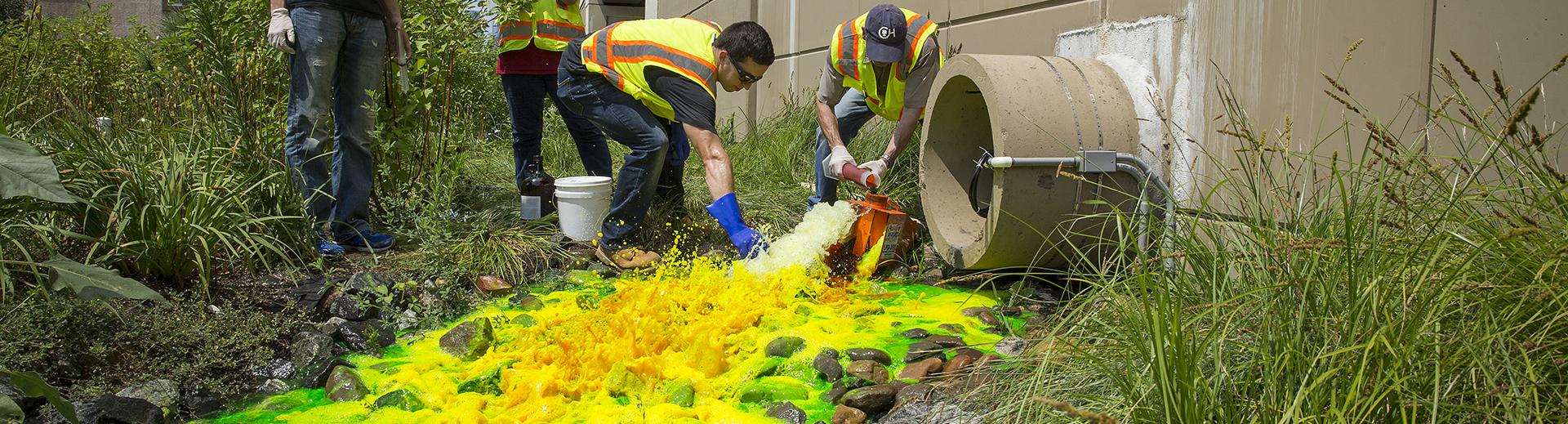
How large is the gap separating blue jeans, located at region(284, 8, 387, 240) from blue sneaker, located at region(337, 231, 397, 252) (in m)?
0.03

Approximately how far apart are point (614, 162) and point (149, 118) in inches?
99.7

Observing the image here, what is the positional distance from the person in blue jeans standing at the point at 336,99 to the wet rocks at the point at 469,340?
1.14 meters

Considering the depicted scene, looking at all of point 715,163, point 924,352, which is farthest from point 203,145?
point 924,352

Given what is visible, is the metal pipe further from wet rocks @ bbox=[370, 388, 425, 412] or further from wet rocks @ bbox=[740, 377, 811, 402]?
wet rocks @ bbox=[370, 388, 425, 412]

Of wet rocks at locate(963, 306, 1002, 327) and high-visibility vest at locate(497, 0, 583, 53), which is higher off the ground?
high-visibility vest at locate(497, 0, 583, 53)

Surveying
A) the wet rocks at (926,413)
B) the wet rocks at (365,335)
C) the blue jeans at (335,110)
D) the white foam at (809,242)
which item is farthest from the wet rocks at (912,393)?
the blue jeans at (335,110)

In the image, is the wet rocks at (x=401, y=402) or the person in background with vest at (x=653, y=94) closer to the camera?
the wet rocks at (x=401, y=402)

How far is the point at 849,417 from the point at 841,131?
2732 millimetres

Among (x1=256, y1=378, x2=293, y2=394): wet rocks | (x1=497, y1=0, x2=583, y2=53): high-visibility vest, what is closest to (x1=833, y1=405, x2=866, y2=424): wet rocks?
(x1=256, y1=378, x2=293, y2=394): wet rocks

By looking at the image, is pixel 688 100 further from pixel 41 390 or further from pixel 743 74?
pixel 41 390

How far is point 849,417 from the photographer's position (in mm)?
2441

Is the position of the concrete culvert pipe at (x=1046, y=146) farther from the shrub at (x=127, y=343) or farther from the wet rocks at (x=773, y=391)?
the shrub at (x=127, y=343)

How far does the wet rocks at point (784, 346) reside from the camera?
9.62ft

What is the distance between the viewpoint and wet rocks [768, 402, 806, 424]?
249 centimetres
